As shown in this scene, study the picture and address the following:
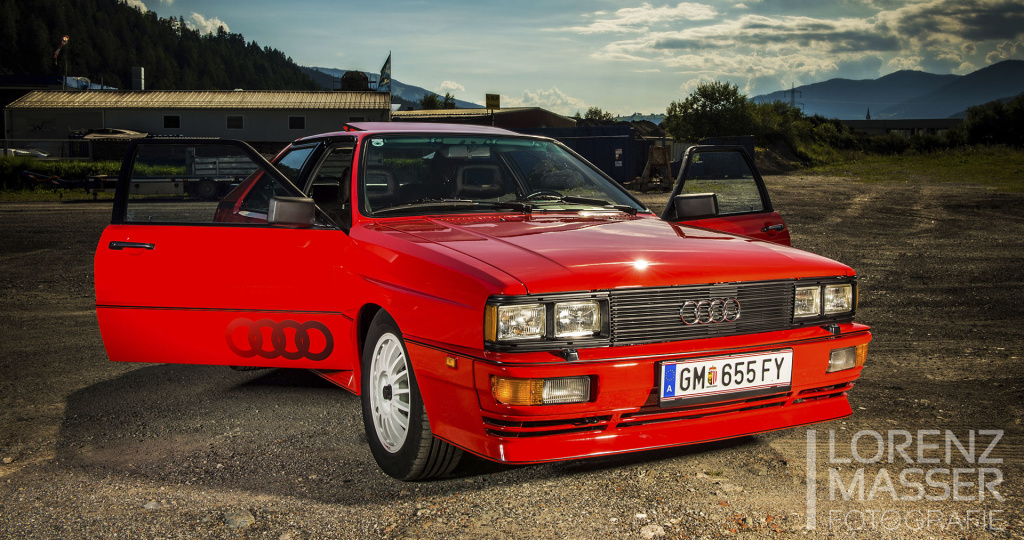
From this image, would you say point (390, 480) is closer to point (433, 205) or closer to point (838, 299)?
point (433, 205)

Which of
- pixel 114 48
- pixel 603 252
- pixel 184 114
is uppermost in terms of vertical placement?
pixel 114 48

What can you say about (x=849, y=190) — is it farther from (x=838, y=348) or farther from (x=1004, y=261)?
(x=838, y=348)

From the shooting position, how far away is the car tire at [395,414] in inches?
120

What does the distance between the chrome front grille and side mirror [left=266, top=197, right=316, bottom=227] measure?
164 centimetres

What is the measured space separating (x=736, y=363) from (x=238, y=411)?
2711 millimetres

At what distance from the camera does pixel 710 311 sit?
9.52 feet

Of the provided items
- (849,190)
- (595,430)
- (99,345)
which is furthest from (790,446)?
(849,190)

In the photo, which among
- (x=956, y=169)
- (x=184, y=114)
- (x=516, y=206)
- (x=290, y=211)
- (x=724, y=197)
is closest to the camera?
(x=290, y=211)

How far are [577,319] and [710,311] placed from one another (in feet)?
1.75

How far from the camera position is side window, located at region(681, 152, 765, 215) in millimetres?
4883

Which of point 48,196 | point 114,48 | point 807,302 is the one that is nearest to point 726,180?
point 807,302

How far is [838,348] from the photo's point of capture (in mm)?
3162

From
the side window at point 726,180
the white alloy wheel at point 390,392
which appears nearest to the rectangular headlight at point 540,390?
the white alloy wheel at point 390,392

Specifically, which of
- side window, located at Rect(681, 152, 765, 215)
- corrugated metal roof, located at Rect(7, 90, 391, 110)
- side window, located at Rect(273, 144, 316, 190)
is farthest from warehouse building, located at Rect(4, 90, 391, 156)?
side window, located at Rect(681, 152, 765, 215)
